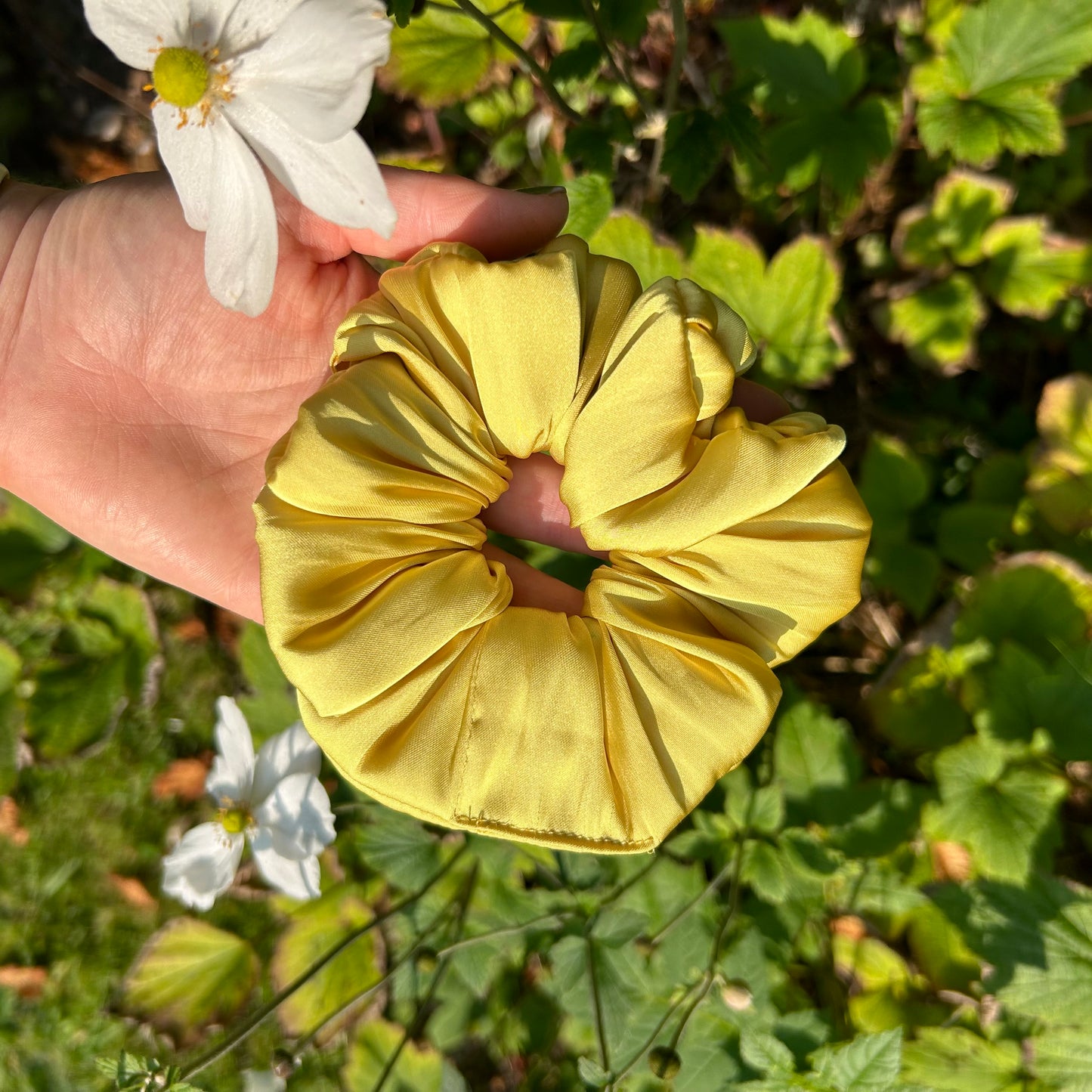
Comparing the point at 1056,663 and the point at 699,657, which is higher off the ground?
the point at 699,657

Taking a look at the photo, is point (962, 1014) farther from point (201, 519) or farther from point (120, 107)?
point (120, 107)

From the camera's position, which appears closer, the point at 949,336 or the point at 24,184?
the point at 24,184

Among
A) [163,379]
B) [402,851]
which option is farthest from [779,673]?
[163,379]

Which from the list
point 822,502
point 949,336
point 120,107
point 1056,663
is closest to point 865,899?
point 1056,663

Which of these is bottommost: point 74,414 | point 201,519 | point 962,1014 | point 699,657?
point 962,1014

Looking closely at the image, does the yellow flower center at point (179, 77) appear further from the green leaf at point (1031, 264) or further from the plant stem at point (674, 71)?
the green leaf at point (1031, 264)

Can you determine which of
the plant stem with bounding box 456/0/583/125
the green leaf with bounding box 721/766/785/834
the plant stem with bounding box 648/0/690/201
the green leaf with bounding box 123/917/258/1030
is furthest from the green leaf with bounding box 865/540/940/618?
the green leaf with bounding box 123/917/258/1030
